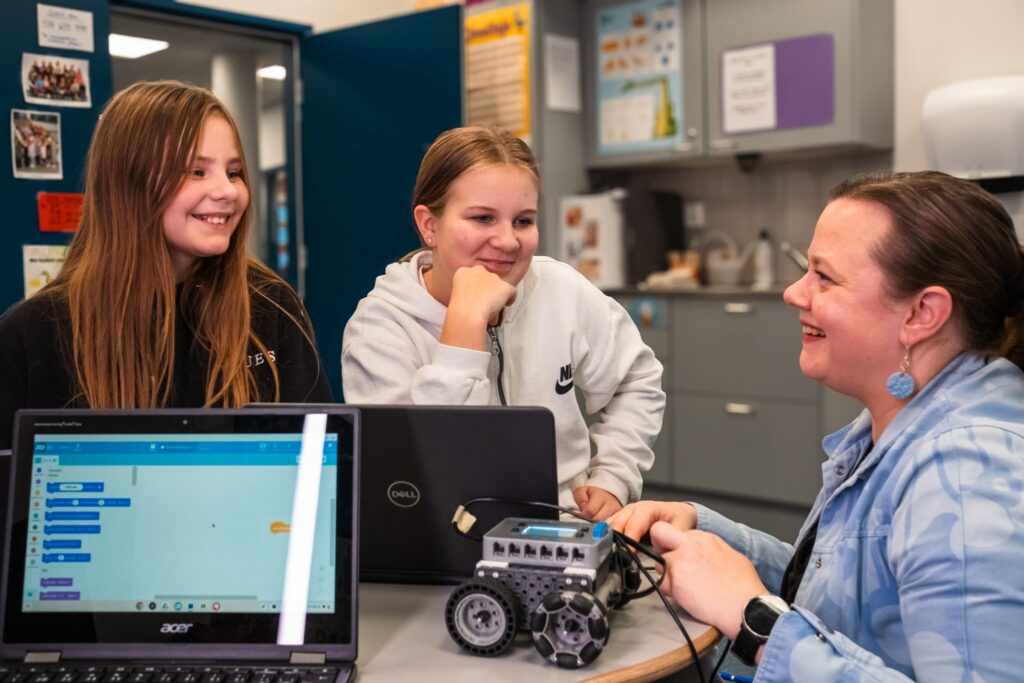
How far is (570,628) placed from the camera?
105 centimetres

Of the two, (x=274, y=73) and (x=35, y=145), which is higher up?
(x=274, y=73)

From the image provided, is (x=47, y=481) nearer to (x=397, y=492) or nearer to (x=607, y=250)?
(x=397, y=492)

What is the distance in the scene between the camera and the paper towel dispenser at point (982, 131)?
3238mm

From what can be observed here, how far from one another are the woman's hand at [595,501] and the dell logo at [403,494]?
0.37 metres

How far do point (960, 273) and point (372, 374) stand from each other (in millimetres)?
945

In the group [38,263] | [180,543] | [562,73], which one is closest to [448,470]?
[180,543]

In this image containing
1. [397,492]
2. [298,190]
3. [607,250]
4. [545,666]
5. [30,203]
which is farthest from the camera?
[298,190]

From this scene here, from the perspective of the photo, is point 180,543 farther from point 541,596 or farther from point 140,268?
point 140,268

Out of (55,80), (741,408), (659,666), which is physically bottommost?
(741,408)

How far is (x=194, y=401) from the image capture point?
171 centimetres

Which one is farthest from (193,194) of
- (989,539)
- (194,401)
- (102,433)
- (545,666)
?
(989,539)

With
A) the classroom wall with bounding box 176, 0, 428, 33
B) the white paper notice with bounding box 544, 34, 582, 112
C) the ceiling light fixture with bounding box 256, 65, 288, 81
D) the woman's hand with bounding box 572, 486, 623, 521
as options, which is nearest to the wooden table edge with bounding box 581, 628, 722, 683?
the woman's hand with bounding box 572, 486, 623, 521

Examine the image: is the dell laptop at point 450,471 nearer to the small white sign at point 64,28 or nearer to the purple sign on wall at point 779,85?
the small white sign at point 64,28

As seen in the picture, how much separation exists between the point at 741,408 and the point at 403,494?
2.91m
